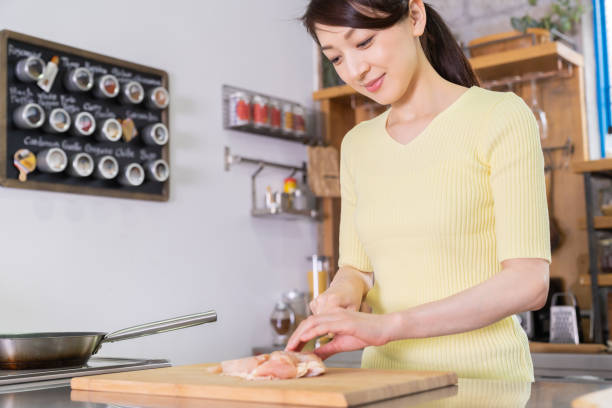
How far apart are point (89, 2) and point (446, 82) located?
64.0 inches

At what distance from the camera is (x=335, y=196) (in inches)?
131

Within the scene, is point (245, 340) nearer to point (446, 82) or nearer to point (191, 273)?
point (191, 273)

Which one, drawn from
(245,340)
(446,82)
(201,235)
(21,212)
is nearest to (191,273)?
(201,235)

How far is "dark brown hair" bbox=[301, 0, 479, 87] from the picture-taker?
1.20m

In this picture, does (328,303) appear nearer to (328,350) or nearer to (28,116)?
(328,350)

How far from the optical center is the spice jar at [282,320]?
9.91 ft

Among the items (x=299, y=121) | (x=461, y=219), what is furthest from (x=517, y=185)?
(x=299, y=121)

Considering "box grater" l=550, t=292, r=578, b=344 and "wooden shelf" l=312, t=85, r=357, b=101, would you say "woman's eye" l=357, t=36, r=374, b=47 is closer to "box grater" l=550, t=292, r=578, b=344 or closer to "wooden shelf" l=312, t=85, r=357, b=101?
"box grater" l=550, t=292, r=578, b=344

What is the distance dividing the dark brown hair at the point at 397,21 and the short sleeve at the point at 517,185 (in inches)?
8.3

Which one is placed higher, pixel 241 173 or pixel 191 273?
pixel 241 173

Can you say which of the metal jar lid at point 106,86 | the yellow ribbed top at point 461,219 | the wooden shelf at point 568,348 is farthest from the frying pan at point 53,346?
the wooden shelf at point 568,348

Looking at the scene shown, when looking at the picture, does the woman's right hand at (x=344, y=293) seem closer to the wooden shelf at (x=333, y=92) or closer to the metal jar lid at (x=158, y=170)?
the metal jar lid at (x=158, y=170)

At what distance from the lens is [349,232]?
1.41 meters

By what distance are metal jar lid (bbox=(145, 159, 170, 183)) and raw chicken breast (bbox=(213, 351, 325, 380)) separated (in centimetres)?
163
